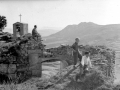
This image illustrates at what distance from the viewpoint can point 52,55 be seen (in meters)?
15.1

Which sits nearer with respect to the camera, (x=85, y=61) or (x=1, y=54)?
(x=85, y=61)

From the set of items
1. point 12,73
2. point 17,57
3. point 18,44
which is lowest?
point 12,73

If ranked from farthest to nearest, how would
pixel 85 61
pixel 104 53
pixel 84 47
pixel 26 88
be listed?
1. pixel 84 47
2. pixel 104 53
3. pixel 85 61
4. pixel 26 88

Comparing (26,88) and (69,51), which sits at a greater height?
(69,51)

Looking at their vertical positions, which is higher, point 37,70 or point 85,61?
point 85,61

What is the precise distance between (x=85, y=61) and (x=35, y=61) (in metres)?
7.39

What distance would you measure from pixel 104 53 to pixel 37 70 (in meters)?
5.51

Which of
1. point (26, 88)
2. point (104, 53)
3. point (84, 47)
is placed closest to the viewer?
point (26, 88)

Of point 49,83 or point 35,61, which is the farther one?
point 35,61

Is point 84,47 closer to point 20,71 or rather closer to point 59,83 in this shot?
point 20,71

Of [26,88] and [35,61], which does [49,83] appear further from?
[35,61]

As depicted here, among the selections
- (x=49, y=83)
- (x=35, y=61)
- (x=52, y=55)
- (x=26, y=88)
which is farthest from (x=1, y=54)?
(x=26, y=88)

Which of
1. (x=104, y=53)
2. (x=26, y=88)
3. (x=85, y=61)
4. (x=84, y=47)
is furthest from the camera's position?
(x=84, y=47)

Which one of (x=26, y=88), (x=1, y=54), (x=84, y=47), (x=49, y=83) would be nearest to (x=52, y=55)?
(x=84, y=47)
